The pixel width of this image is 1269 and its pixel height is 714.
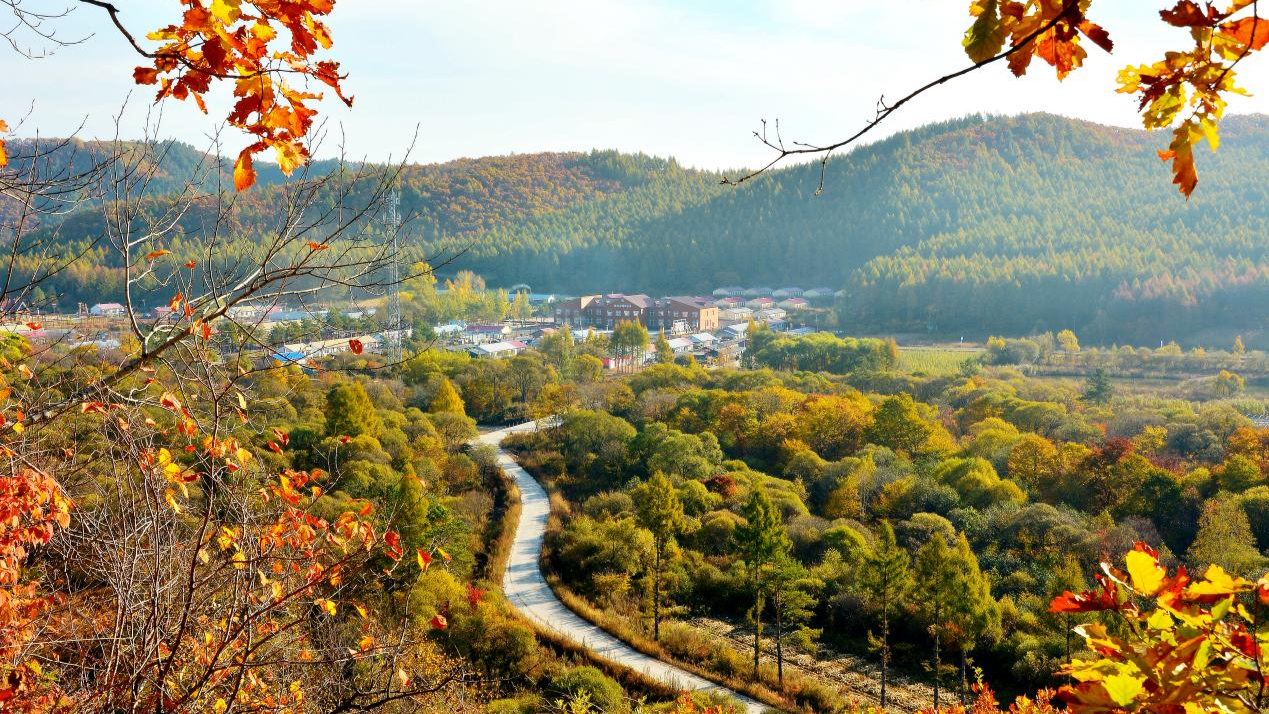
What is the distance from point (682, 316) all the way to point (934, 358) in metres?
18.8

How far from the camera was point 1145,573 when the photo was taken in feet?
4.79

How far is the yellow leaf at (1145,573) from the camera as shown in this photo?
1.45 metres

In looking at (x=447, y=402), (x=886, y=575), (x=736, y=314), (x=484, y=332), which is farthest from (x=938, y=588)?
(x=736, y=314)

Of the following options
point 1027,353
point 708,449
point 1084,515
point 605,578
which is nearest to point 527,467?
point 708,449

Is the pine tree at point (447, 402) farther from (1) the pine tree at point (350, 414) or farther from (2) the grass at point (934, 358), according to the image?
(2) the grass at point (934, 358)

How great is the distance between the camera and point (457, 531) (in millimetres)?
14078

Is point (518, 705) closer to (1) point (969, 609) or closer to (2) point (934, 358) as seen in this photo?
(1) point (969, 609)

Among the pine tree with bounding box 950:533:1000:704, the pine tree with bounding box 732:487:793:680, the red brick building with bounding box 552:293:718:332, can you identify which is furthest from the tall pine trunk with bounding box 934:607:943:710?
the red brick building with bounding box 552:293:718:332

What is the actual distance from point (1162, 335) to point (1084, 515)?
41.0 m

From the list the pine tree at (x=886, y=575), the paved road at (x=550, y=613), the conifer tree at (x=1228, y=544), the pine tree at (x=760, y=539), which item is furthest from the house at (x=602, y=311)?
the pine tree at (x=886, y=575)

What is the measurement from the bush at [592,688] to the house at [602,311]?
49.6m

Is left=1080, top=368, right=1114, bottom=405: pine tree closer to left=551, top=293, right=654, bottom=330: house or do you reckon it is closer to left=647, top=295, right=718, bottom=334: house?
left=647, top=295, right=718, bottom=334: house

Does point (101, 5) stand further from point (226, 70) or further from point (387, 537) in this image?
point (387, 537)

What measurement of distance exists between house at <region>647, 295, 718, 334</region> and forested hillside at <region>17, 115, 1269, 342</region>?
9207mm
